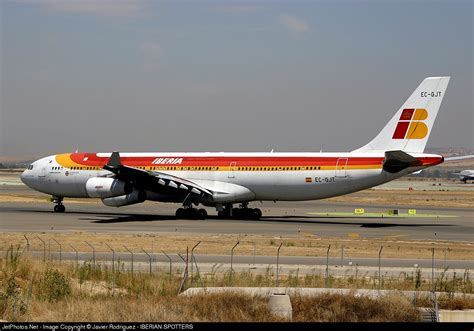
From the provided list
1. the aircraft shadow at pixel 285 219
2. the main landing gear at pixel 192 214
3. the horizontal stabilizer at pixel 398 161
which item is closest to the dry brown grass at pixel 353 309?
the horizontal stabilizer at pixel 398 161

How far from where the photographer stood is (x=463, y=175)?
584 feet

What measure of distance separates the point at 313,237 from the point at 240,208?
15097 millimetres

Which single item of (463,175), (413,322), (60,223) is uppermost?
(463,175)

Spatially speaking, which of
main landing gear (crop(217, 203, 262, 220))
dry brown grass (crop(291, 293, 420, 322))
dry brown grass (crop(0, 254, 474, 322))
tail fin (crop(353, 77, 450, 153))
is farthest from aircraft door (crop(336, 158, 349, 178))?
dry brown grass (crop(291, 293, 420, 322))

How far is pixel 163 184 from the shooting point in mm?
55219

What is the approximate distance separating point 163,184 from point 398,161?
15115 millimetres

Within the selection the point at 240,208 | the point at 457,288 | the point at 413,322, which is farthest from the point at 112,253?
the point at 240,208

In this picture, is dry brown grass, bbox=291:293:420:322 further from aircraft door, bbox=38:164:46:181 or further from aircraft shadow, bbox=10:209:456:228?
aircraft door, bbox=38:164:46:181

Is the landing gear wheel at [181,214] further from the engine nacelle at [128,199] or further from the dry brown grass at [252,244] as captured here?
the dry brown grass at [252,244]

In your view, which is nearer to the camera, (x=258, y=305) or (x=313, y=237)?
(x=258, y=305)

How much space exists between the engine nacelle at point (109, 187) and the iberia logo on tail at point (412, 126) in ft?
55.9

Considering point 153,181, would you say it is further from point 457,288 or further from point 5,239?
point 457,288

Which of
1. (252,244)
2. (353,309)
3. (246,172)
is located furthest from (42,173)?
(353,309)

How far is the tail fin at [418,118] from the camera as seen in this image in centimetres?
5028
